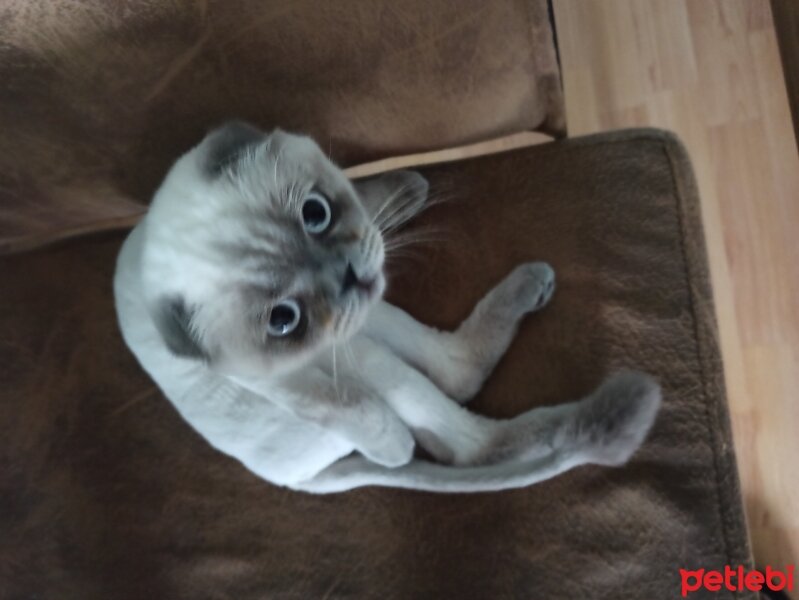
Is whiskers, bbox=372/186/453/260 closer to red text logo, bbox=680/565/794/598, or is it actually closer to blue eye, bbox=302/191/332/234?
blue eye, bbox=302/191/332/234

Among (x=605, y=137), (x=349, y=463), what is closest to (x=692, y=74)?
(x=605, y=137)

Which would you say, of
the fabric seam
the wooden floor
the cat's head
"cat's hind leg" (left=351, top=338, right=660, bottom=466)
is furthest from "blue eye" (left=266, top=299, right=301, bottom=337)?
the wooden floor

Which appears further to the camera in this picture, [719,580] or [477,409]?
[477,409]

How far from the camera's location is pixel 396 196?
→ 0.91 metres

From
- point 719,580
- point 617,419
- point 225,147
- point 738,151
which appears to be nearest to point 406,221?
point 225,147

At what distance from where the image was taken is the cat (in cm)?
71

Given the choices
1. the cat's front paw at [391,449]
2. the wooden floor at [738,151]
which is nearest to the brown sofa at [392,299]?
the cat's front paw at [391,449]

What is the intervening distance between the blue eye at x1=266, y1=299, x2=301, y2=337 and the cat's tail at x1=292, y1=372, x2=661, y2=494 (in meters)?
0.22

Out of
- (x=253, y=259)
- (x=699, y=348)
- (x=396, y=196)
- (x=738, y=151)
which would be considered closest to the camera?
(x=253, y=259)

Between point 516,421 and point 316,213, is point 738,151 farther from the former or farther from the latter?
point 316,213

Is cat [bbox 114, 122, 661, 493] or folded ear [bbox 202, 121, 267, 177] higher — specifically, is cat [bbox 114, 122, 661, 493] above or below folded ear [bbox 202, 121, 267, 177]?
below

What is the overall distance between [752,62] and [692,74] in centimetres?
11

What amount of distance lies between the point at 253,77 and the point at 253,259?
0.99ft

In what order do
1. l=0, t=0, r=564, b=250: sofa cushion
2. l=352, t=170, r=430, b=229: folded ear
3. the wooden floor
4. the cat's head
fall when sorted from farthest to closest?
1. the wooden floor
2. l=352, t=170, r=430, b=229: folded ear
3. l=0, t=0, r=564, b=250: sofa cushion
4. the cat's head
